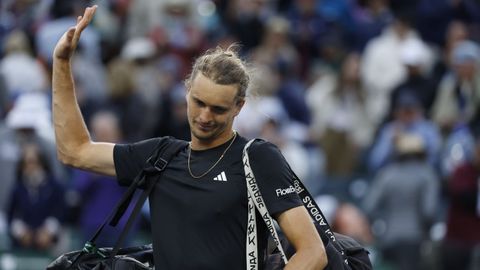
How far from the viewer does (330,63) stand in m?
16.9

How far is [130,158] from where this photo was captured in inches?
236

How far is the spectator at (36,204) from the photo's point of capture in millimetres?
12109

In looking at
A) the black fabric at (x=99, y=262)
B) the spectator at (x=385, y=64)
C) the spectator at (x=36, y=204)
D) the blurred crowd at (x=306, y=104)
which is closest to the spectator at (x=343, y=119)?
the blurred crowd at (x=306, y=104)

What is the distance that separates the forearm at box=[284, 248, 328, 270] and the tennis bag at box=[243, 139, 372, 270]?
14 centimetres

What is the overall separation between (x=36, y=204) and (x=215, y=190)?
6.62 meters

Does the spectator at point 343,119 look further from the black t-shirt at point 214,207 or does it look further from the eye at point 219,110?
the eye at point 219,110

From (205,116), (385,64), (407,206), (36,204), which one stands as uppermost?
(205,116)

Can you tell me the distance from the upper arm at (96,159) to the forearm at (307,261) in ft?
3.22

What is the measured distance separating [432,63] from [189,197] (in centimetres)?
1142

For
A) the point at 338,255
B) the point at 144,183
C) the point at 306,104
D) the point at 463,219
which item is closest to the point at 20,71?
the point at 306,104

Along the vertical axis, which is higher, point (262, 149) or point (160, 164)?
point (262, 149)

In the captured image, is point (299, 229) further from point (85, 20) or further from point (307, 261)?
point (85, 20)

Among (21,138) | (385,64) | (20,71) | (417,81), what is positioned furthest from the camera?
(385,64)

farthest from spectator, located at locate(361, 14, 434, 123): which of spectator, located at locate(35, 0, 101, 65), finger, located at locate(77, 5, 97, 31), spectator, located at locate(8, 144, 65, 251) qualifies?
finger, located at locate(77, 5, 97, 31)
